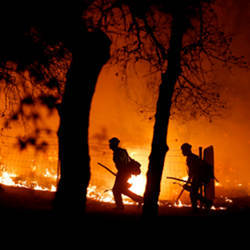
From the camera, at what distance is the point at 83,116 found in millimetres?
5105

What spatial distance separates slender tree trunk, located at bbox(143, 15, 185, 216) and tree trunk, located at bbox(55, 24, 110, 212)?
1666 millimetres

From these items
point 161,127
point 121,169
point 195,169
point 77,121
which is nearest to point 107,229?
point 77,121

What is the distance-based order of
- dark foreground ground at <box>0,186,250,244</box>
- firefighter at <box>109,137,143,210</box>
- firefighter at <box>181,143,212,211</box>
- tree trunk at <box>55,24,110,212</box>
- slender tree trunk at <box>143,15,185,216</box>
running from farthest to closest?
firefighter at <box>181,143,212,211</box>
firefighter at <box>109,137,143,210</box>
slender tree trunk at <box>143,15,185,216</box>
tree trunk at <box>55,24,110,212</box>
dark foreground ground at <box>0,186,250,244</box>

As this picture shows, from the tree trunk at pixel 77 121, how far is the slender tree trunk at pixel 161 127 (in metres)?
1.67

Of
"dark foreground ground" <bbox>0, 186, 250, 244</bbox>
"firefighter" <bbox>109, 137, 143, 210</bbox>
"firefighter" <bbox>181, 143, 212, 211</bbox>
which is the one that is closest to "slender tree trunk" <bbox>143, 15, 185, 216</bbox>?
"dark foreground ground" <bbox>0, 186, 250, 244</bbox>

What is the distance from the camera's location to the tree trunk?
492 cm

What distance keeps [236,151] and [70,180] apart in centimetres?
4841

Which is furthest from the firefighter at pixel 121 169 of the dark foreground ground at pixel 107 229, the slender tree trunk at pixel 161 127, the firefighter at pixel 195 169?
the dark foreground ground at pixel 107 229

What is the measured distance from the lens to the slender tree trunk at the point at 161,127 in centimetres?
599

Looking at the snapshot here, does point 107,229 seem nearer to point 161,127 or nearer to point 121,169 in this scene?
point 161,127

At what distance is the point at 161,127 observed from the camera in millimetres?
6121

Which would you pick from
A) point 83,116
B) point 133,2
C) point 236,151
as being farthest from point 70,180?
point 236,151

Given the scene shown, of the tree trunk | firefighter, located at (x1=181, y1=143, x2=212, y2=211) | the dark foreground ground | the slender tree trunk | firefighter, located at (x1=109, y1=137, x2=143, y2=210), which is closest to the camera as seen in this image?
the dark foreground ground

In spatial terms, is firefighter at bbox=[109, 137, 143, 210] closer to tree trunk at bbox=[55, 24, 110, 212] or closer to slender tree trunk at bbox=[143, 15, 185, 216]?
slender tree trunk at bbox=[143, 15, 185, 216]
